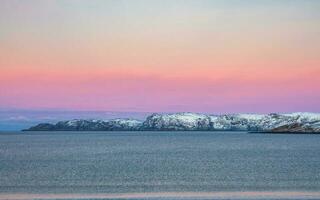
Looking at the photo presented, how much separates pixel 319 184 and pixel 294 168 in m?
26.1

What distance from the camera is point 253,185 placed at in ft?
198

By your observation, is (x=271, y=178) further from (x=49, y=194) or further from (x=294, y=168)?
(x=49, y=194)

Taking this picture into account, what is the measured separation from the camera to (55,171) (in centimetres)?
8225

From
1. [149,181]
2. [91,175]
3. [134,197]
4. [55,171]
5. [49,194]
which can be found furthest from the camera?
[55,171]

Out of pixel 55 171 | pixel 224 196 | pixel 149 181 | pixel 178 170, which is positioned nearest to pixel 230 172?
pixel 178 170

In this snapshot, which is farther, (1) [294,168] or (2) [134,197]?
(1) [294,168]

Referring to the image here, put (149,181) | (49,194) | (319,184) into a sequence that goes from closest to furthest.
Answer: (49,194)
(319,184)
(149,181)

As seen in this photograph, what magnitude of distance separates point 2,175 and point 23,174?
9.58 feet

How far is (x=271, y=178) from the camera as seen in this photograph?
69.7 meters

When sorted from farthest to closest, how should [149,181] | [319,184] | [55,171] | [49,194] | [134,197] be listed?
[55,171] → [149,181] → [319,184] → [49,194] → [134,197]

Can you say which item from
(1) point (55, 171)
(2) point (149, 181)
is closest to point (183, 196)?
(2) point (149, 181)

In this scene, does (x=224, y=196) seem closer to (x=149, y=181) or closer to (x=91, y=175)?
(x=149, y=181)

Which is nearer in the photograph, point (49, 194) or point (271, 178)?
point (49, 194)

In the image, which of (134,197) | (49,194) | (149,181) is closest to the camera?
(134,197)
